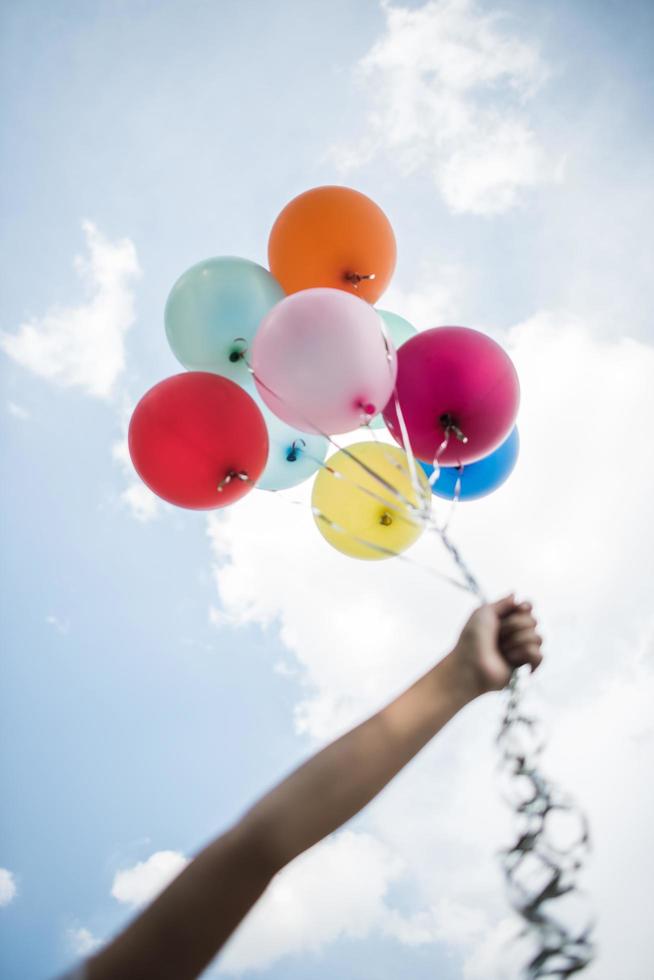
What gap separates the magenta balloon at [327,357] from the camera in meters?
1.87

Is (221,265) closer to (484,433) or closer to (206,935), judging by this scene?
(484,433)

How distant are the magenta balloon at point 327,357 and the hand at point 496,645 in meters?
0.99

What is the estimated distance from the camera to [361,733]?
35.0 inches

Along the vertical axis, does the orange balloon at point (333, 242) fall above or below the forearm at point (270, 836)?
above

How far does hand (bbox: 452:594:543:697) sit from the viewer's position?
0.98 metres

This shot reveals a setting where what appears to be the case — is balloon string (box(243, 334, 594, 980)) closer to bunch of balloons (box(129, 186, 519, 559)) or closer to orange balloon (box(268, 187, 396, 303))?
bunch of balloons (box(129, 186, 519, 559))

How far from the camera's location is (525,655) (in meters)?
1.05

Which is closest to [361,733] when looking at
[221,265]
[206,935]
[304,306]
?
[206,935]

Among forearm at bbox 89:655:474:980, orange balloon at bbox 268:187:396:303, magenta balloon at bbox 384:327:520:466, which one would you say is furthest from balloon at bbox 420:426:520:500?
forearm at bbox 89:655:474:980

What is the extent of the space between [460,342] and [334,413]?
54 centimetres

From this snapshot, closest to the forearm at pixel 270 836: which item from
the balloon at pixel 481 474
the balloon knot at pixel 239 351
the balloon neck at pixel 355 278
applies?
the balloon at pixel 481 474

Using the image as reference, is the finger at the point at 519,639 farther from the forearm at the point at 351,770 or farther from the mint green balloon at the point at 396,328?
the mint green balloon at the point at 396,328

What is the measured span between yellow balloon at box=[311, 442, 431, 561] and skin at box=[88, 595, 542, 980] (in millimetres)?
1264

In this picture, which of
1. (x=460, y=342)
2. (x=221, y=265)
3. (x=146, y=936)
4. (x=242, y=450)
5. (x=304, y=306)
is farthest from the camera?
(x=221, y=265)
